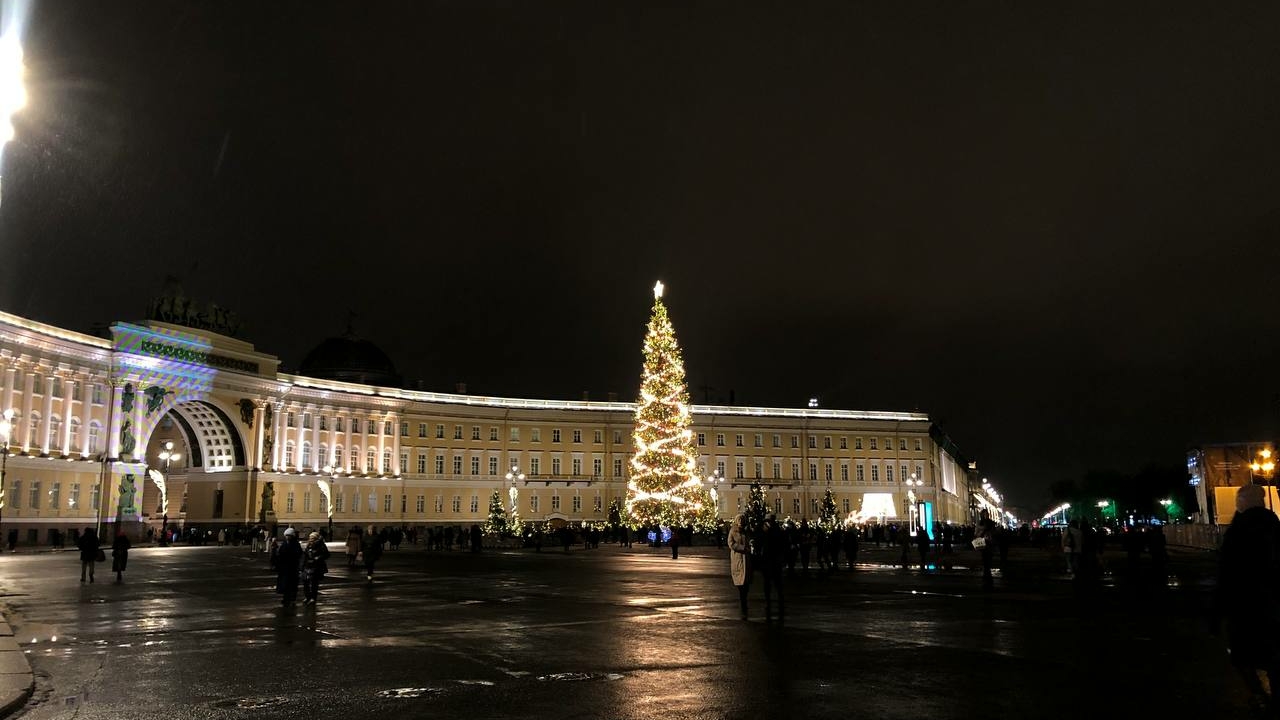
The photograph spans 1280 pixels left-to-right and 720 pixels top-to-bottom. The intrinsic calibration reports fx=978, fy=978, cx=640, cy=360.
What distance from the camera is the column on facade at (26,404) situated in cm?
6538

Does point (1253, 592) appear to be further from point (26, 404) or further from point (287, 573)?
point (26, 404)

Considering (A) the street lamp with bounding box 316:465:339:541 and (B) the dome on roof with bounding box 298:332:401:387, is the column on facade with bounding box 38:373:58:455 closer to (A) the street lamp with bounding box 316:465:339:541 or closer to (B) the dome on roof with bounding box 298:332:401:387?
(A) the street lamp with bounding box 316:465:339:541

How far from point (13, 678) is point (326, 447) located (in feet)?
280

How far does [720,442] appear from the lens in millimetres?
107875

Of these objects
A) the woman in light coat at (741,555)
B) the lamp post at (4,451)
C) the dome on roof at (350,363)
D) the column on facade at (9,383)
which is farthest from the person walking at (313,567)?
the dome on roof at (350,363)

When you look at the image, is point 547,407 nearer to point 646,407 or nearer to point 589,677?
point 646,407

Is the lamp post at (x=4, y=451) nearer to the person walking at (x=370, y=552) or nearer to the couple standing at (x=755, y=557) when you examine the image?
the person walking at (x=370, y=552)

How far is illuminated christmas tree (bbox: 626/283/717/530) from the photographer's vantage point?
184 feet

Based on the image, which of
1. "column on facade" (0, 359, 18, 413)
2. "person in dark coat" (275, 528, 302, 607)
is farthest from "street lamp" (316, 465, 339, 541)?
"person in dark coat" (275, 528, 302, 607)

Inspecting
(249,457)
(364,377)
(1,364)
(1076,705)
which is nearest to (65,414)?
(1,364)

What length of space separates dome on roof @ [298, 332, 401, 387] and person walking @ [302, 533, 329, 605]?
90296mm

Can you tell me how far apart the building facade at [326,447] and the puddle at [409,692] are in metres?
45.0

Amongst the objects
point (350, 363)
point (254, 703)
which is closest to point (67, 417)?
point (350, 363)

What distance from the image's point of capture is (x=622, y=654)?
12.2 metres
